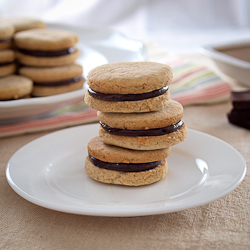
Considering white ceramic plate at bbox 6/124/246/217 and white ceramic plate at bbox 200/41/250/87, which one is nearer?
white ceramic plate at bbox 6/124/246/217

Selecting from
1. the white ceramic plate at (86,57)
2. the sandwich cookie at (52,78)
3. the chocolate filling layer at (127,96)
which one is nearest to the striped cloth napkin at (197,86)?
the white ceramic plate at (86,57)

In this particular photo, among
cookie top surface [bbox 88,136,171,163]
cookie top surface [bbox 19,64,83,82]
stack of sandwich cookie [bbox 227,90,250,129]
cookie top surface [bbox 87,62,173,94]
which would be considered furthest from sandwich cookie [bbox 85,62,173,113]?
cookie top surface [bbox 19,64,83,82]

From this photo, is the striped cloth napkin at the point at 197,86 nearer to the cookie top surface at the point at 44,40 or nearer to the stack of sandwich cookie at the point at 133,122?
the cookie top surface at the point at 44,40

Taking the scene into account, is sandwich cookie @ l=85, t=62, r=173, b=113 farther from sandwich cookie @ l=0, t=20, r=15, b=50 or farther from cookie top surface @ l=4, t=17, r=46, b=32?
cookie top surface @ l=4, t=17, r=46, b=32

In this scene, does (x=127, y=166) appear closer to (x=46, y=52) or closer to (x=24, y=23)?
(x=46, y=52)

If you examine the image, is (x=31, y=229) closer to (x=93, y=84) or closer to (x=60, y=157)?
(x=60, y=157)
